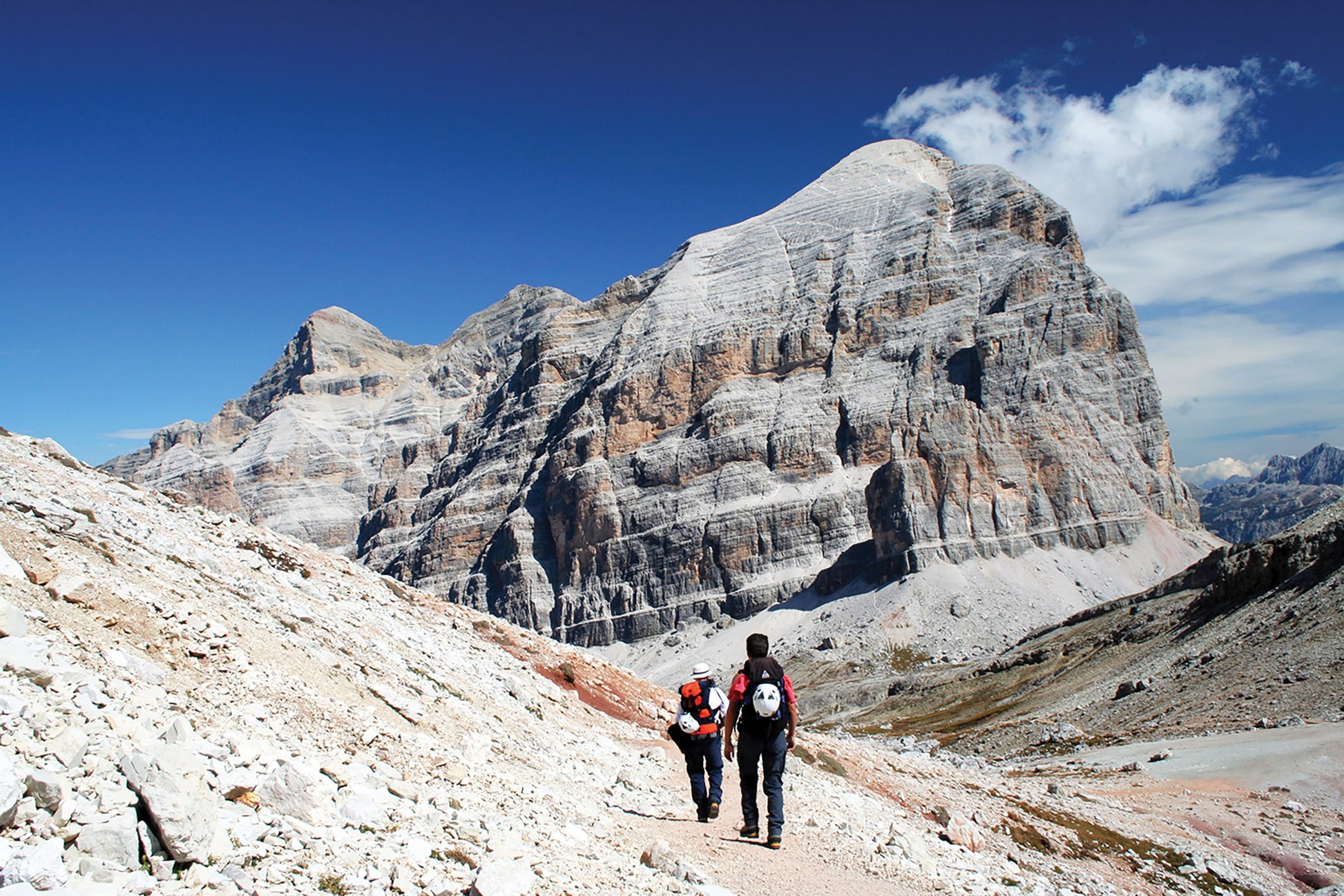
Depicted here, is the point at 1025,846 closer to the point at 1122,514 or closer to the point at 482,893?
the point at 482,893

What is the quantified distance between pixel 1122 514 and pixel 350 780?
136713 millimetres

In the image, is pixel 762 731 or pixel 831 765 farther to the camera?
pixel 831 765

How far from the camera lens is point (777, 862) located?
10.5 m

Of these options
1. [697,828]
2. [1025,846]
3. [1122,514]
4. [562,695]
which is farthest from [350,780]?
[1122,514]

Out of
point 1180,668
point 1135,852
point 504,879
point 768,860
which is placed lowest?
point 1180,668

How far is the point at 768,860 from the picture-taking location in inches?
413

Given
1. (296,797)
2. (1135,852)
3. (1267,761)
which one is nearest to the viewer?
(296,797)

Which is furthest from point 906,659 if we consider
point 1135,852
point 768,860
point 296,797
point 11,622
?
point 11,622

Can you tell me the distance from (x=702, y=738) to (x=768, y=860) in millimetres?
1942

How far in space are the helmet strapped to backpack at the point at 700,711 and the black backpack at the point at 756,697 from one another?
768 millimetres

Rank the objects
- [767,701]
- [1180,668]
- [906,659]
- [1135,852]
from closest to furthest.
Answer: [767,701] < [1135,852] < [1180,668] < [906,659]

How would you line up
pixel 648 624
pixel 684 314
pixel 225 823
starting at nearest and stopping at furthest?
pixel 225 823
pixel 648 624
pixel 684 314

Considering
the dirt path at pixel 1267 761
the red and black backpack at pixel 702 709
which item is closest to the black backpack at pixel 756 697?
the red and black backpack at pixel 702 709

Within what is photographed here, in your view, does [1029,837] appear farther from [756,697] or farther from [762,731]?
[756,697]
